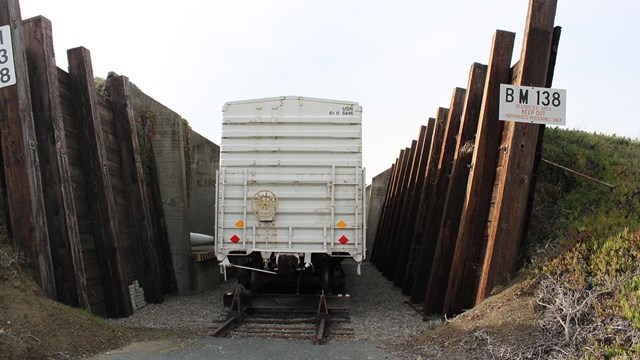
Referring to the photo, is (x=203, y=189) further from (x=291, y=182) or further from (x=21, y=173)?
(x=21, y=173)

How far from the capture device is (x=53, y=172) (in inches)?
329

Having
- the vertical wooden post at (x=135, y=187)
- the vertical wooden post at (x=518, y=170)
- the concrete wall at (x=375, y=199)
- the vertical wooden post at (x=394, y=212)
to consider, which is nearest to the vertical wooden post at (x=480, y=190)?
the vertical wooden post at (x=518, y=170)

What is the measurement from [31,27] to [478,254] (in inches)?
319

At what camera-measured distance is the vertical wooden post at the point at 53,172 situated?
8.35 m

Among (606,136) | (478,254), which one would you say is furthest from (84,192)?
(606,136)

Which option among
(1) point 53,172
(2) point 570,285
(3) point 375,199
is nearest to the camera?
(2) point 570,285

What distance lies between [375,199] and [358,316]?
925 inches

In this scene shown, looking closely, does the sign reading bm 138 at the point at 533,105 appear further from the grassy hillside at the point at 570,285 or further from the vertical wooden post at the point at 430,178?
the vertical wooden post at the point at 430,178

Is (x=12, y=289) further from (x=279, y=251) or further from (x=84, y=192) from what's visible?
(x=279, y=251)

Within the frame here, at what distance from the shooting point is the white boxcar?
916 cm

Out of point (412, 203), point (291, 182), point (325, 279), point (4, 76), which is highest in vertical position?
point (4, 76)

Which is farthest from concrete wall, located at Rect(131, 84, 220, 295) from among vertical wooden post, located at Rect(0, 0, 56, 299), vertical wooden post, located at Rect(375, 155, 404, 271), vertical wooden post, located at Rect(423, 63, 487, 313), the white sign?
vertical wooden post, located at Rect(375, 155, 404, 271)

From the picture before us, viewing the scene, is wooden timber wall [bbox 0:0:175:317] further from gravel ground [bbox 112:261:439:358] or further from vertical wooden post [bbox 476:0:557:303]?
vertical wooden post [bbox 476:0:557:303]

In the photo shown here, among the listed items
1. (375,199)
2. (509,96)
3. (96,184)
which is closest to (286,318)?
(96,184)
